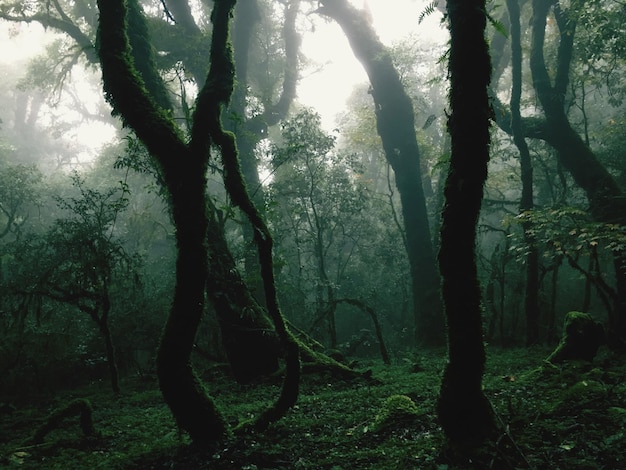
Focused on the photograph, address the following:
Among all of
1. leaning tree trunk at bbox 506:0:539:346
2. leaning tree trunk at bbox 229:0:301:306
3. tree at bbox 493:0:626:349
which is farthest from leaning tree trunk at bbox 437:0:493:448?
leaning tree trunk at bbox 229:0:301:306

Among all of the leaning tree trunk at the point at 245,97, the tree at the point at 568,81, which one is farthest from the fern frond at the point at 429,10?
the leaning tree trunk at the point at 245,97

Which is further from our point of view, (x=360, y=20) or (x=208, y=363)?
(x=360, y=20)

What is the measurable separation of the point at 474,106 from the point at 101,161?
110 ft

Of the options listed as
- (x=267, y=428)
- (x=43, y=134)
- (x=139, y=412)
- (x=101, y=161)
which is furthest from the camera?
(x=43, y=134)

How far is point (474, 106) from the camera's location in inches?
127

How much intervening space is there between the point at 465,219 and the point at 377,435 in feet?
8.89

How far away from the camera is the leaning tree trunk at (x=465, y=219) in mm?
3232

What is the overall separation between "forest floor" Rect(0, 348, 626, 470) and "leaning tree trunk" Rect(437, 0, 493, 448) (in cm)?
28

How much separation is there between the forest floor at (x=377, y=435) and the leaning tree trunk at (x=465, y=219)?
28cm

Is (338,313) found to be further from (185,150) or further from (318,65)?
(185,150)

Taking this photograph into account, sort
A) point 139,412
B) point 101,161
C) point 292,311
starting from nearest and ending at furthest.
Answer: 1. point 139,412
2. point 292,311
3. point 101,161

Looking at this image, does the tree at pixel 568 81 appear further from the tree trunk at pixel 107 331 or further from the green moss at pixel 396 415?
the tree trunk at pixel 107 331

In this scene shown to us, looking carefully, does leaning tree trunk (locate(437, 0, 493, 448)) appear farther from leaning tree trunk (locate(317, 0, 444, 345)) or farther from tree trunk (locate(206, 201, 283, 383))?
leaning tree trunk (locate(317, 0, 444, 345))

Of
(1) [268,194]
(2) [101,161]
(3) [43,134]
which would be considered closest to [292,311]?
(1) [268,194]
